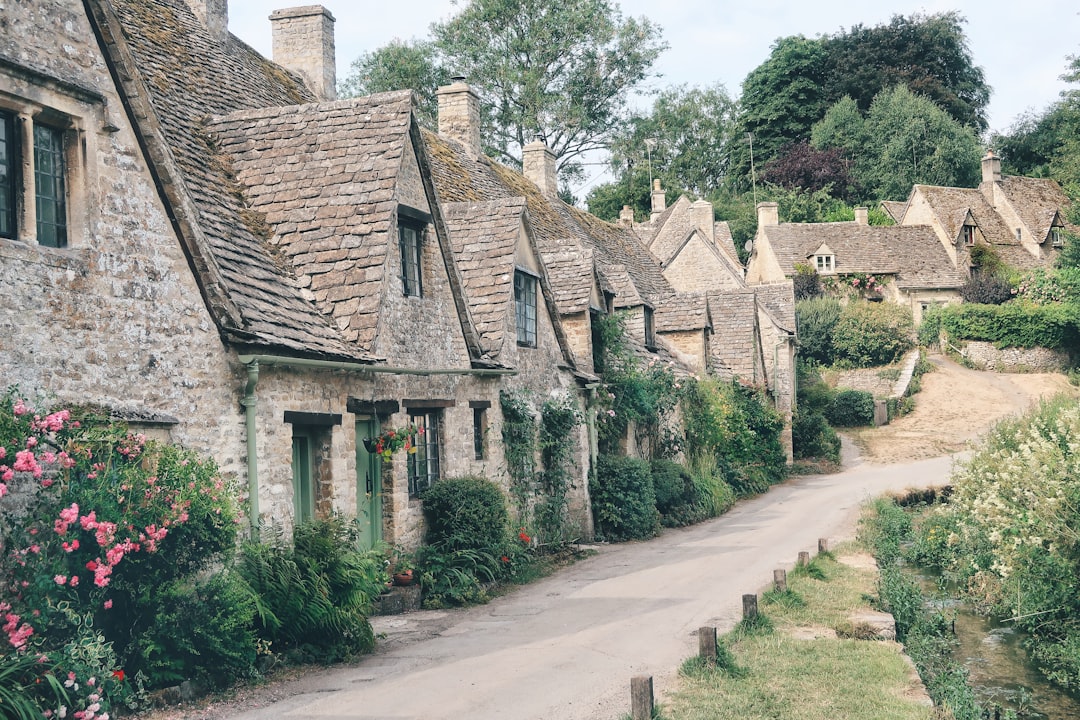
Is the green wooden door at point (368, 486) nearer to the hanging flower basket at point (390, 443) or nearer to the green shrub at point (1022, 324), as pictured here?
the hanging flower basket at point (390, 443)

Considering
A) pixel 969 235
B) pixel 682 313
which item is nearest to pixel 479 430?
pixel 682 313

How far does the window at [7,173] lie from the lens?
8.97 meters

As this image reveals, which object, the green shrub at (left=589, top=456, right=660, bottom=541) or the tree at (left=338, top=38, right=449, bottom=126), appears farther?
the tree at (left=338, top=38, right=449, bottom=126)

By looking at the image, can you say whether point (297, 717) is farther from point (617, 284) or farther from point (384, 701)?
point (617, 284)

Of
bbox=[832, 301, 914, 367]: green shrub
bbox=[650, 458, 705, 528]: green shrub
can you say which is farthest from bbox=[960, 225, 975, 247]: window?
bbox=[650, 458, 705, 528]: green shrub

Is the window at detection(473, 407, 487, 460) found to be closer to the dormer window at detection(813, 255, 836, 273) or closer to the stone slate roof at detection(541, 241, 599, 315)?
the stone slate roof at detection(541, 241, 599, 315)

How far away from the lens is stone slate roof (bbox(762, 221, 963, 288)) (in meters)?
57.1

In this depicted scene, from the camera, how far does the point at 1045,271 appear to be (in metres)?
55.5

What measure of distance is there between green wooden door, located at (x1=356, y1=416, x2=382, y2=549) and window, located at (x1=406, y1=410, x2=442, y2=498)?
0.89 m

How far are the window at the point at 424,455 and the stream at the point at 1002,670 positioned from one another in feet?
25.4

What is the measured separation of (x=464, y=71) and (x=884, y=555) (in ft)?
134

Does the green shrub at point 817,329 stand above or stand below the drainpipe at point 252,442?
above

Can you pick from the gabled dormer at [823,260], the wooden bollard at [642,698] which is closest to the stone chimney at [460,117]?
the wooden bollard at [642,698]

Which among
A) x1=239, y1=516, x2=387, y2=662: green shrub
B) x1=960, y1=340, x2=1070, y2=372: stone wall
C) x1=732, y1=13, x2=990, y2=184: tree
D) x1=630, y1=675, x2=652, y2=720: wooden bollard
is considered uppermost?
x1=732, y1=13, x2=990, y2=184: tree
